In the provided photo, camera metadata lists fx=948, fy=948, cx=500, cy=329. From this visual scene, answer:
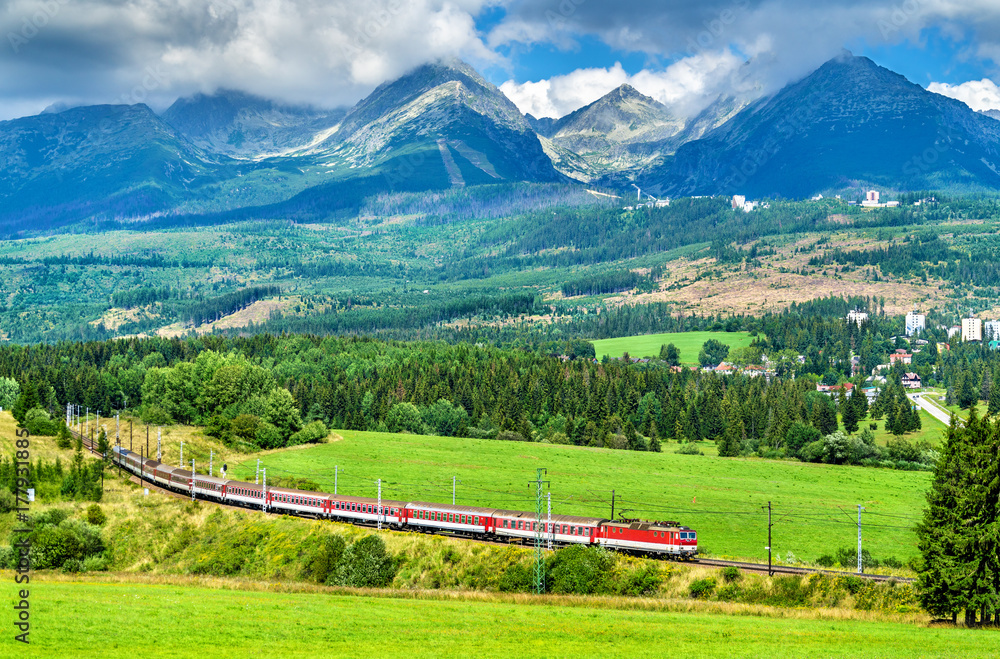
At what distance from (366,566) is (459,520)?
10869 millimetres

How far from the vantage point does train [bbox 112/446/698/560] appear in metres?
77.6

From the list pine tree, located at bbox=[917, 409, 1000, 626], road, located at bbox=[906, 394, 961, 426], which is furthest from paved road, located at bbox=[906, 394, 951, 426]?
pine tree, located at bbox=[917, 409, 1000, 626]

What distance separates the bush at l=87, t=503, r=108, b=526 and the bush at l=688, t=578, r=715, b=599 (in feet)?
182

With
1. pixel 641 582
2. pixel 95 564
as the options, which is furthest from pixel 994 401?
pixel 95 564

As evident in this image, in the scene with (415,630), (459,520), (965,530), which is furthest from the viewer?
(459,520)

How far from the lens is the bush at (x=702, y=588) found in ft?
228

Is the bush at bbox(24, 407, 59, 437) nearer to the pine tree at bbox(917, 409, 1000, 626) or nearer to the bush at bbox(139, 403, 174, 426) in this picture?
the bush at bbox(139, 403, 174, 426)

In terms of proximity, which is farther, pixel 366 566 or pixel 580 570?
pixel 366 566

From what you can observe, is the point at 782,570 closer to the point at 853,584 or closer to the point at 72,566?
the point at 853,584

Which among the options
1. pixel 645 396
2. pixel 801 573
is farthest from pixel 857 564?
pixel 645 396

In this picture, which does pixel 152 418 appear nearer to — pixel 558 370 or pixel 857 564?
pixel 558 370

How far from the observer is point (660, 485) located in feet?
377

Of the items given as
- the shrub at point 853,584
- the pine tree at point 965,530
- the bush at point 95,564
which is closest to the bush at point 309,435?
the bush at point 95,564

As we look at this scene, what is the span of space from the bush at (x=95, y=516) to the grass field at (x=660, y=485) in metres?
24.9
